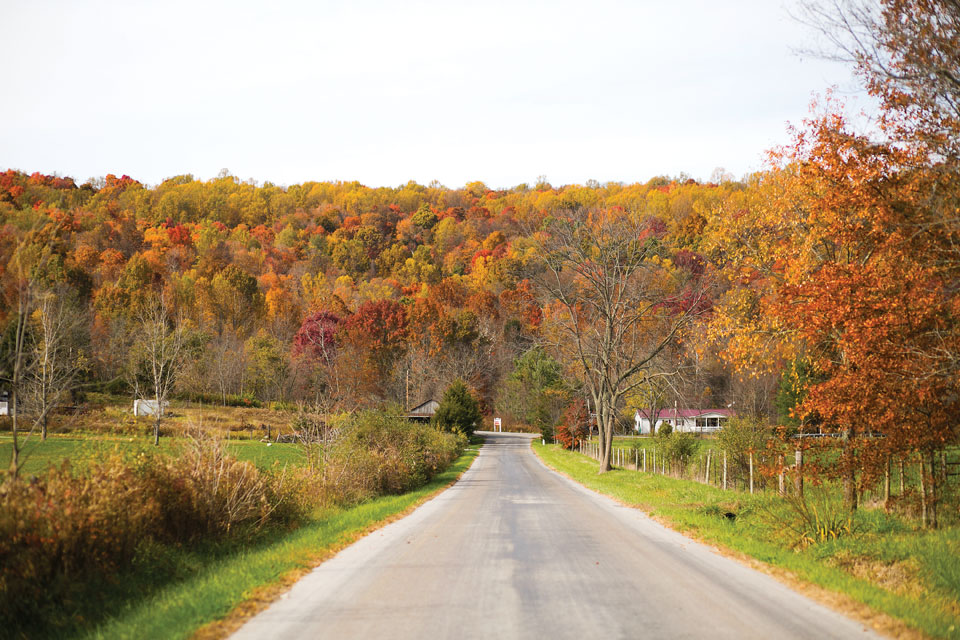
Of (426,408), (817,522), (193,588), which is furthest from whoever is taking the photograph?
(426,408)

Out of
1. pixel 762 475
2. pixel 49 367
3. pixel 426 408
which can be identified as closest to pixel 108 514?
pixel 762 475

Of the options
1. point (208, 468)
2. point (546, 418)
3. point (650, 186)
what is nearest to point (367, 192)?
point (650, 186)

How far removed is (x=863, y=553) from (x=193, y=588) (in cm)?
922

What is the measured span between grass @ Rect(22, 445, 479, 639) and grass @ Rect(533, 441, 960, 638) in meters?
6.23

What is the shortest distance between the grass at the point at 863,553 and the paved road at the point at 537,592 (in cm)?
66

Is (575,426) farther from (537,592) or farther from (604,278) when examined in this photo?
(537,592)

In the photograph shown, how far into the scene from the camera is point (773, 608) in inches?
275

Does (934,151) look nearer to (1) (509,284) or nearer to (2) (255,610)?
(2) (255,610)

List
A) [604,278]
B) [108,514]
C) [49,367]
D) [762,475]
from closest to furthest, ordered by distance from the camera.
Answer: [108,514] < [762,475] < [604,278] < [49,367]

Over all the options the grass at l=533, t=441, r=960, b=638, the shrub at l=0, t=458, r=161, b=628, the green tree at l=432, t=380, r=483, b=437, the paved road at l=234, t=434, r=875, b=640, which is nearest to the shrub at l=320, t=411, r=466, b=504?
the paved road at l=234, t=434, r=875, b=640

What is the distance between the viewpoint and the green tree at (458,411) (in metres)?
65.4

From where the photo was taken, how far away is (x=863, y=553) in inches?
408

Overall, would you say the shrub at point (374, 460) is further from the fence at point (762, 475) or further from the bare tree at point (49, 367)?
the fence at point (762, 475)

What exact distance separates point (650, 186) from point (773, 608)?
Result: 99.9 meters
